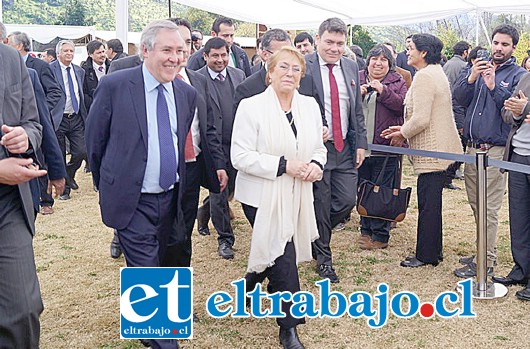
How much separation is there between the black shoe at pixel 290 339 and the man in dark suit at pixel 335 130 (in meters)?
1.53

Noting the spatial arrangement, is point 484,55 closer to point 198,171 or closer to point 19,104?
point 198,171

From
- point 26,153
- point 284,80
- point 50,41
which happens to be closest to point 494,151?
point 284,80

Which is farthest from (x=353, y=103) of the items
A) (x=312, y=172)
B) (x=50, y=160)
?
(x=50, y=160)

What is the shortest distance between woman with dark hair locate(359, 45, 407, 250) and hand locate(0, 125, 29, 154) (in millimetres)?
4209

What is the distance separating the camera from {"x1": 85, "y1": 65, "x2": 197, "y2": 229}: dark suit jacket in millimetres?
4051

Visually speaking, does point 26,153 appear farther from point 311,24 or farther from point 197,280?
point 311,24

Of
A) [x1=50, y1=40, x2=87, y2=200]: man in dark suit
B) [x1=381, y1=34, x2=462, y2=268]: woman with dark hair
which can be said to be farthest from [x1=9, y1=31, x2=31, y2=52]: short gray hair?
[x1=381, y1=34, x2=462, y2=268]: woman with dark hair

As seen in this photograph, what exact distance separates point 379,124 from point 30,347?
4539 millimetres

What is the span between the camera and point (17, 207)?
349cm

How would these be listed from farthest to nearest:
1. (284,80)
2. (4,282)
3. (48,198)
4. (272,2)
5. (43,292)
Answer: (272,2), (48,198), (43,292), (284,80), (4,282)

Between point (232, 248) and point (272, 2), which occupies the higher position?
point (272, 2)

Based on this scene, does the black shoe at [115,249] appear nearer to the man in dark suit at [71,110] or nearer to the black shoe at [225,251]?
the black shoe at [225,251]

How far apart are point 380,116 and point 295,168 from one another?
288cm

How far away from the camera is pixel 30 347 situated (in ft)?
11.2
